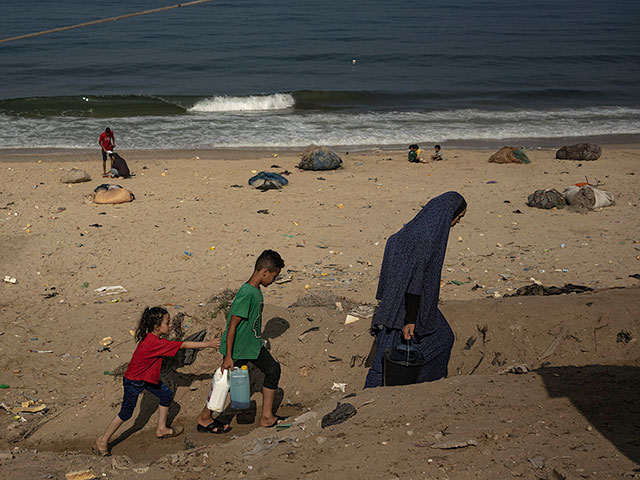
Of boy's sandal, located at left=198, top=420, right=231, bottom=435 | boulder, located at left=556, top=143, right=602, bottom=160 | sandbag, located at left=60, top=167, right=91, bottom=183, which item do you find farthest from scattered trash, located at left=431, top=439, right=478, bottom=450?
boulder, located at left=556, top=143, right=602, bottom=160

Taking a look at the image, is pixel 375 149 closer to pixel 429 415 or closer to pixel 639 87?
pixel 429 415

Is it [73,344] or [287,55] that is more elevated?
[287,55]

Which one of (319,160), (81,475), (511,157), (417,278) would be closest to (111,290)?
(81,475)

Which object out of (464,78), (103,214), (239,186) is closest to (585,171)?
(239,186)

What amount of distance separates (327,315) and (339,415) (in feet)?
7.38

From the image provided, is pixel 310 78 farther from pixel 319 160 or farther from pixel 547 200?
pixel 547 200

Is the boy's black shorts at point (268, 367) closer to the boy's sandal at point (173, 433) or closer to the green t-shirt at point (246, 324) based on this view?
the green t-shirt at point (246, 324)

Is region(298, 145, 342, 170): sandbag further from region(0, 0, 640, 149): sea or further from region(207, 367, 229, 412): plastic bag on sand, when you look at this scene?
region(207, 367, 229, 412): plastic bag on sand

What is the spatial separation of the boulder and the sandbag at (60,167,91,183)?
10.3m

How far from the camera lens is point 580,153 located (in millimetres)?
15539

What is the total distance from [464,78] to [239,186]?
1870 centimetres

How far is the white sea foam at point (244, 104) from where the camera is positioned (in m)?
24.2

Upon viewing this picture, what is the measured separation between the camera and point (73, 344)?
687 cm

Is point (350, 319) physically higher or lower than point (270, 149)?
higher
